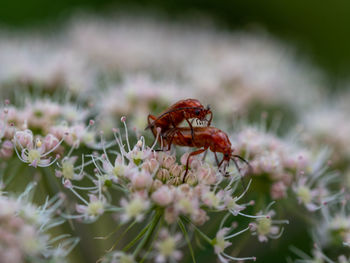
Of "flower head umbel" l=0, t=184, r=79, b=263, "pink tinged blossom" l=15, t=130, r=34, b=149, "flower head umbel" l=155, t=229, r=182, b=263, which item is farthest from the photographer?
"pink tinged blossom" l=15, t=130, r=34, b=149

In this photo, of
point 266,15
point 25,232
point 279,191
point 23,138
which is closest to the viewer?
point 25,232

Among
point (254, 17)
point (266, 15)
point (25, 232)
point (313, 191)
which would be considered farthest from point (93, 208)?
point (266, 15)

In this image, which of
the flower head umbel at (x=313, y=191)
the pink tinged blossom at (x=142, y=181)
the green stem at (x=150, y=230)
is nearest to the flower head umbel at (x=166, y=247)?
the green stem at (x=150, y=230)

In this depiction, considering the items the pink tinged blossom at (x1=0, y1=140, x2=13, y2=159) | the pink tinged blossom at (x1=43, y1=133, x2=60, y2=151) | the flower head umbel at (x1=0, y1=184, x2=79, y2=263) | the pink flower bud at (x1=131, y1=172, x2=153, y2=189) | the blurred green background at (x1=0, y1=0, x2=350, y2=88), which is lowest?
the flower head umbel at (x1=0, y1=184, x2=79, y2=263)

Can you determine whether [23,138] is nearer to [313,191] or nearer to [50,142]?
[50,142]

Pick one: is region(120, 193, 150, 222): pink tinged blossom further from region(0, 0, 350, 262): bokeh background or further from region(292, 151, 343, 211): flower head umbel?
region(0, 0, 350, 262): bokeh background

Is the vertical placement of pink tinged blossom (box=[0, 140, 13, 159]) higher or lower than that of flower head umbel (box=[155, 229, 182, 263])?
higher

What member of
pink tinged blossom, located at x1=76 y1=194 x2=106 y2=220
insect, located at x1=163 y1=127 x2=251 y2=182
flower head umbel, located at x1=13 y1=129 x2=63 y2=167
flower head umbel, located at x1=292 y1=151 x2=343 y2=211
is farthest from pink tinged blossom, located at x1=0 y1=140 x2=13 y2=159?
flower head umbel, located at x1=292 y1=151 x2=343 y2=211

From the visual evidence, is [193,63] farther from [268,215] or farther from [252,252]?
[268,215]
